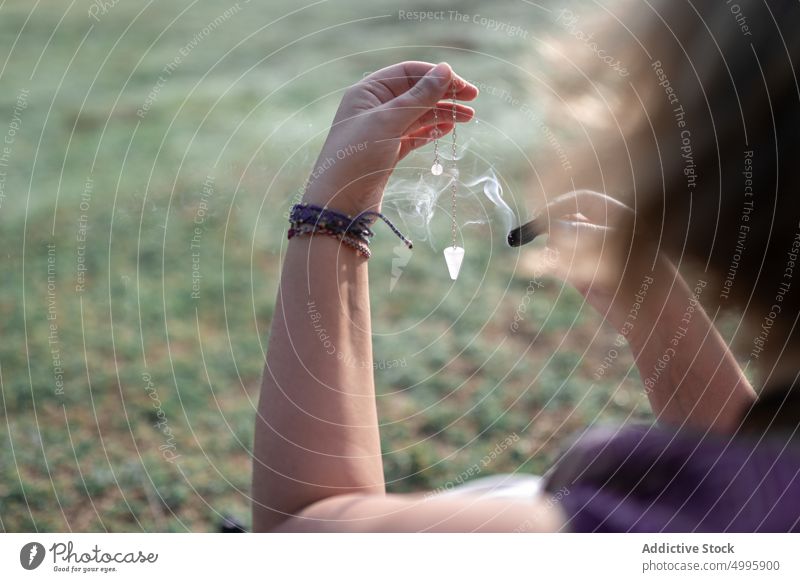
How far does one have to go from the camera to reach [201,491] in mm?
1528

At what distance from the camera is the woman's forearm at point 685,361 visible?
2.37 ft

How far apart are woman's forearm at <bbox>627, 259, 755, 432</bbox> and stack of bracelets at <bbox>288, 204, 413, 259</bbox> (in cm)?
28

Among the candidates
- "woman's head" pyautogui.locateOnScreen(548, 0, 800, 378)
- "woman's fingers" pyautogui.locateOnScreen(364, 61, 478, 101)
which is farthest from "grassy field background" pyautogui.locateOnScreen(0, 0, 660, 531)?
"woman's head" pyautogui.locateOnScreen(548, 0, 800, 378)

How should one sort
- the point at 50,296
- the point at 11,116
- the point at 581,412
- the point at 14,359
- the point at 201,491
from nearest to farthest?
1. the point at 201,491
2. the point at 581,412
3. the point at 14,359
4. the point at 50,296
5. the point at 11,116

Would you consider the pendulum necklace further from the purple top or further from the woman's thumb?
the purple top

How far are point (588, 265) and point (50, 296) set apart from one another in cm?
157

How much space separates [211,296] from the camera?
2.01 m

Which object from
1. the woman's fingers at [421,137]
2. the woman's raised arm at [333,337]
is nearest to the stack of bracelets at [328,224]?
the woman's raised arm at [333,337]

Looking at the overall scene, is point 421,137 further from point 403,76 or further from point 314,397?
point 314,397

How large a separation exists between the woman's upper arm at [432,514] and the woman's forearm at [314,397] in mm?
14

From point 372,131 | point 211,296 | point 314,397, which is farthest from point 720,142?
point 211,296

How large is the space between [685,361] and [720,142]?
0.65 ft

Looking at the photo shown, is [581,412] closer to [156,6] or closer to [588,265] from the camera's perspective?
[588,265]
